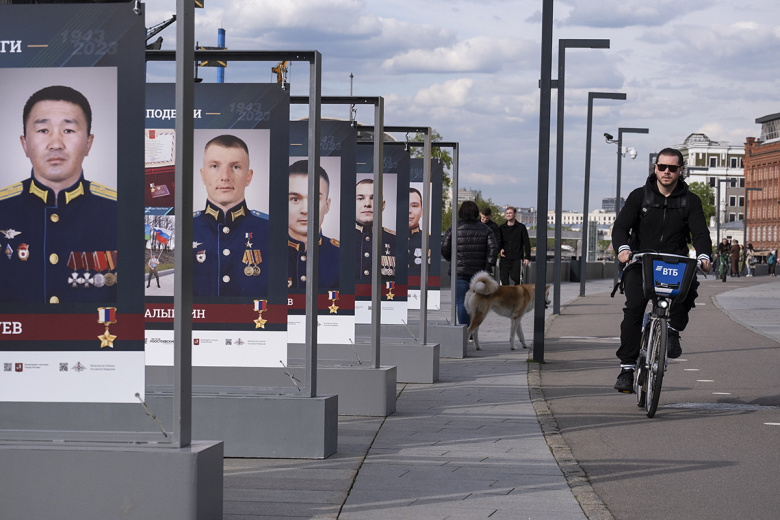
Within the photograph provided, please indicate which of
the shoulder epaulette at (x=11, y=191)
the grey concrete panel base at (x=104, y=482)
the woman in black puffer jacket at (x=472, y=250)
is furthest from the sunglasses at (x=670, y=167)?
the woman in black puffer jacket at (x=472, y=250)

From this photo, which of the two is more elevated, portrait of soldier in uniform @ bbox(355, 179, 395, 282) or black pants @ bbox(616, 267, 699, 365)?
portrait of soldier in uniform @ bbox(355, 179, 395, 282)

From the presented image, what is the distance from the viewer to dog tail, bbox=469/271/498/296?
1518cm

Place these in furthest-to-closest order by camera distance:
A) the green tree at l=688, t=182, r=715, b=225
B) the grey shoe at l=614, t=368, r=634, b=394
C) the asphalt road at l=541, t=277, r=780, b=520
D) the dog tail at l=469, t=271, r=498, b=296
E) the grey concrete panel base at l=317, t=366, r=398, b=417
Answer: the green tree at l=688, t=182, r=715, b=225 < the dog tail at l=469, t=271, r=498, b=296 < the grey shoe at l=614, t=368, r=634, b=394 < the grey concrete panel base at l=317, t=366, r=398, b=417 < the asphalt road at l=541, t=277, r=780, b=520

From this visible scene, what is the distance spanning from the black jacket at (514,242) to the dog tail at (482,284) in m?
5.89

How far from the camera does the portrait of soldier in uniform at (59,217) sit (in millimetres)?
5219

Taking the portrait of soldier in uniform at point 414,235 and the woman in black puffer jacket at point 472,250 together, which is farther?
the woman in black puffer jacket at point 472,250

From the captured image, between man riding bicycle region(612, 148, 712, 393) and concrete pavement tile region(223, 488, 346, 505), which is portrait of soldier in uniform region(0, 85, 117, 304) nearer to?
concrete pavement tile region(223, 488, 346, 505)

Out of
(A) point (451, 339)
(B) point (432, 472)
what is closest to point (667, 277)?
(B) point (432, 472)

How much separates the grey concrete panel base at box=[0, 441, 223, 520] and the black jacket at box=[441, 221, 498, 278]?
11.6 metres

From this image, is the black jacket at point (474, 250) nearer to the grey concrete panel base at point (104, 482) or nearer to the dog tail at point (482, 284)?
the dog tail at point (482, 284)

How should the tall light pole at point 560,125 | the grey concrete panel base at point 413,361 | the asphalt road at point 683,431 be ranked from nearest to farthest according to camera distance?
1. the asphalt road at point 683,431
2. the grey concrete panel base at point 413,361
3. the tall light pole at point 560,125

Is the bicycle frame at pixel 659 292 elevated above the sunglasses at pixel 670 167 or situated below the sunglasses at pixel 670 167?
below

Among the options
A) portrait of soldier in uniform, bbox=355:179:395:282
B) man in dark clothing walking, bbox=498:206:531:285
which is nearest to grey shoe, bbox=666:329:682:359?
portrait of soldier in uniform, bbox=355:179:395:282

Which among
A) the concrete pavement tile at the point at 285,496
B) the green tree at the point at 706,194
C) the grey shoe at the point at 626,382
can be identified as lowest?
the concrete pavement tile at the point at 285,496
